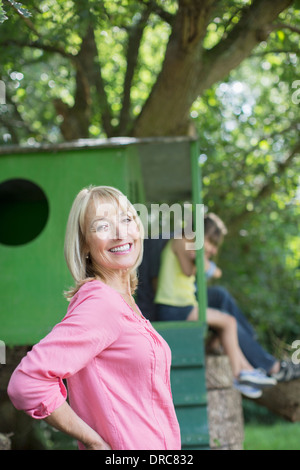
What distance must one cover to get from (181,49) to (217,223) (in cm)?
142

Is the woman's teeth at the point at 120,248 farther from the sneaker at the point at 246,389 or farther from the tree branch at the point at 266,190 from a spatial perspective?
the tree branch at the point at 266,190

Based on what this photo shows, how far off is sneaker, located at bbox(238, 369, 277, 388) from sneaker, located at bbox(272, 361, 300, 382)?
0.80 feet

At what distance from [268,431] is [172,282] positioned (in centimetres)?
809

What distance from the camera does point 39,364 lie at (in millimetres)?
1378

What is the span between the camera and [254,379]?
4773 millimetres

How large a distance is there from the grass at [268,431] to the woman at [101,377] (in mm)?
8178

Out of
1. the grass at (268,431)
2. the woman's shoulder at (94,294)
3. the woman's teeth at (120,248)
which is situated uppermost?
the woman's teeth at (120,248)

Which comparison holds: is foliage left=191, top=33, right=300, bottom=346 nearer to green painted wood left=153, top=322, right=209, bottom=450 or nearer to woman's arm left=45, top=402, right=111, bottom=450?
green painted wood left=153, top=322, right=209, bottom=450

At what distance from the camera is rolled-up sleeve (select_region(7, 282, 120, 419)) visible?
4.52 feet

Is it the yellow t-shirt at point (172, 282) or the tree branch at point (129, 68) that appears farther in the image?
the tree branch at point (129, 68)

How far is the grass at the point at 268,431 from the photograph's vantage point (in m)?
9.77

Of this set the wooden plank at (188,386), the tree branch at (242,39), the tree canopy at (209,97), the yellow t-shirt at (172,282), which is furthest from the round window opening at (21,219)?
the wooden plank at (188,386)
